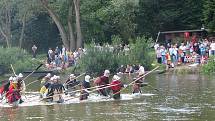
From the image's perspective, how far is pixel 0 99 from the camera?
113 feet

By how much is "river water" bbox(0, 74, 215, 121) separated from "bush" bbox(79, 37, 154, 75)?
42.3ft

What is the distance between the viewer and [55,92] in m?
33.7

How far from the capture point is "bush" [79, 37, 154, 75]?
169ft

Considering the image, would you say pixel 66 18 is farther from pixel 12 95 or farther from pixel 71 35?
pixel 12 95

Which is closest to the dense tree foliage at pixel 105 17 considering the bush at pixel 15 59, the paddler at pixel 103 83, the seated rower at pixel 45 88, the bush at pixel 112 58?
the bush at pixel 15 59

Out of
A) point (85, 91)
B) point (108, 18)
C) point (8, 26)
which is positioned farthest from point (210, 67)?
point (8, 26)

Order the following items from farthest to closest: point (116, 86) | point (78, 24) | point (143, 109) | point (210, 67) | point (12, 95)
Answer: point (78, 24), point (210, 67), point (116, 86), point (12, 95), point (143, 109)

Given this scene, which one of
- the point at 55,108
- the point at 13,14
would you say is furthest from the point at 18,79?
the point at 13,14

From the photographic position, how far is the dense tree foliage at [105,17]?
6769cm

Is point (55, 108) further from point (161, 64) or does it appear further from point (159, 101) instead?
point (161, 64)

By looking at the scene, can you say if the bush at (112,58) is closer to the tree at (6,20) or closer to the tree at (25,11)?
the tree at (25,11)

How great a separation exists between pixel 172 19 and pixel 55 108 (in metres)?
43.0

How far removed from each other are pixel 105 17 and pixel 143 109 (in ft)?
133

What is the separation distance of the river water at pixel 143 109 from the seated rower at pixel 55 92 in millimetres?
792
